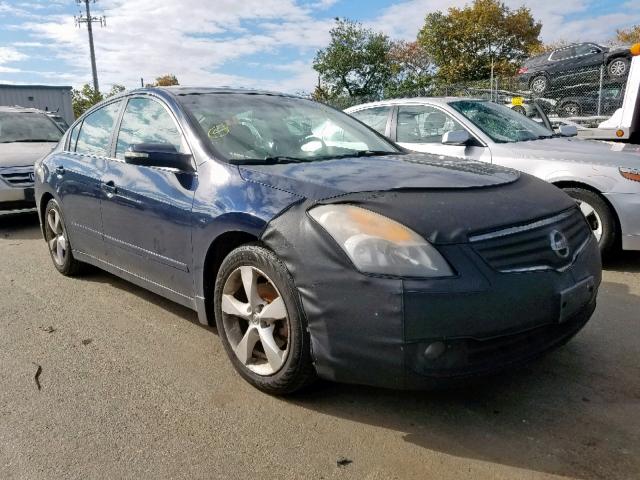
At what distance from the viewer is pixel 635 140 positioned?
6.72 metres

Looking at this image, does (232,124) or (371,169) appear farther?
(232,124)

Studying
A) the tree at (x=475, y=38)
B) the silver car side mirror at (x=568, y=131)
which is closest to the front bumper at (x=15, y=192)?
the silver car side mirror at (x=568, y=131)

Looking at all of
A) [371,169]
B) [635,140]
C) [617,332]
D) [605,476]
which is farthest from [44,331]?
[635,140]

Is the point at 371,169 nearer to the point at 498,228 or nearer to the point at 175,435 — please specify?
the point at 498,228

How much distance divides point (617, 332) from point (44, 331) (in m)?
3.67

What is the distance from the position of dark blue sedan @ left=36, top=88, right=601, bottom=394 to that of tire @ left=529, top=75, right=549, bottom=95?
14.2 metres

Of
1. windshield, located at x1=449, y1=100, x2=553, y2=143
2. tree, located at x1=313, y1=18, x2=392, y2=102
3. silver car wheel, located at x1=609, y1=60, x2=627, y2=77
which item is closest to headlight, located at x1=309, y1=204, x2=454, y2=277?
windshield, located at x1=449, y1=100, x2=553, y2=143

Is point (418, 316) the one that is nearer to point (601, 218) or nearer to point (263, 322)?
point (263, 322)

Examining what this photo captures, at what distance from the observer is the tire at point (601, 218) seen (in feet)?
15.9

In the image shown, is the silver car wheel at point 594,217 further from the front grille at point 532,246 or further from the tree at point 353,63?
the tree at point 353,63

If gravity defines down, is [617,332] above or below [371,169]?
below

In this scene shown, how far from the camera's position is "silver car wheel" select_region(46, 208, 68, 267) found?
482 centimetres

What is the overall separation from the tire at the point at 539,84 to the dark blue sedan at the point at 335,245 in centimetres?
1417

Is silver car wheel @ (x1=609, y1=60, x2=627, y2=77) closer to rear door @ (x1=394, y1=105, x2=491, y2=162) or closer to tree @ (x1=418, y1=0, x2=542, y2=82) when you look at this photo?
rear door @ (x1=394, y1=105, x2=491, y2=162)
